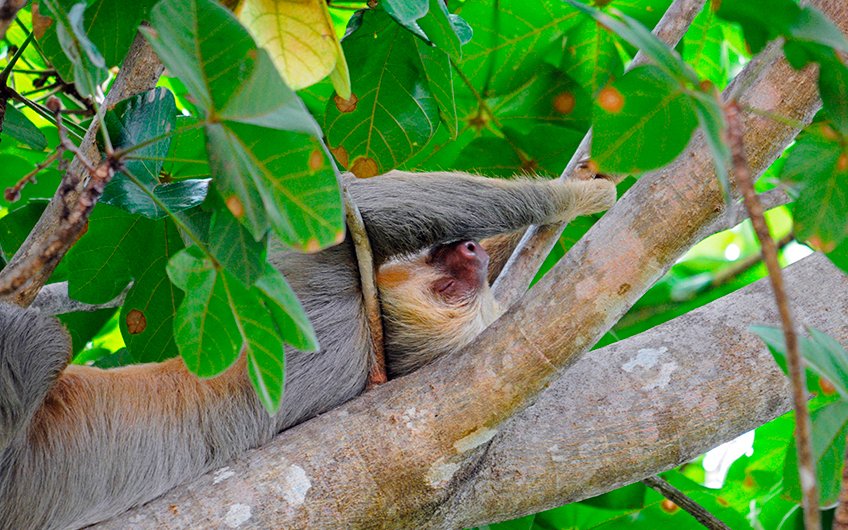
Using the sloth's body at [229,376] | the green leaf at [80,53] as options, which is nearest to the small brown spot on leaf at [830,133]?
the green leaf at [80,53]

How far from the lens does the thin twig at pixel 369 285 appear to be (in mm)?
3137

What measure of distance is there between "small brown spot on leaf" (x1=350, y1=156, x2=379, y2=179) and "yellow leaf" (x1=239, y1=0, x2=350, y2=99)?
55.5 inches

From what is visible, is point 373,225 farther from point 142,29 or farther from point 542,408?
point 142,29

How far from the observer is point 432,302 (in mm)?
4148

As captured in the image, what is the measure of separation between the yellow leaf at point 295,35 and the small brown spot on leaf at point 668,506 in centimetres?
277

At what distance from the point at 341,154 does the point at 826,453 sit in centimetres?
216

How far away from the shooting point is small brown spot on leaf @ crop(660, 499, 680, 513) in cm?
403

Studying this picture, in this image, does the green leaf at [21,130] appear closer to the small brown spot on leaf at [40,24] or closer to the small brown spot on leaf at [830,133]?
the small brown spot on leaf at [40,24]

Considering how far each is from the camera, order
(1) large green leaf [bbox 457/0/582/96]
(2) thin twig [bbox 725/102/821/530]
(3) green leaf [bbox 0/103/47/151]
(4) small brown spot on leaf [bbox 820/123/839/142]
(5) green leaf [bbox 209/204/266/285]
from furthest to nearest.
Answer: (1) large green leaf [bbox 457/0/582/96] < (3) green leaf [bbox 0/103/47/151] < (5) green leaf [bbox 209/204/266/285] < (4) small brown spot on leaf [bbox 820/123/839/142] < (2) thin twig [bbox 725/102/821/530]

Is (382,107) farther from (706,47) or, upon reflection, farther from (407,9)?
(706,47)

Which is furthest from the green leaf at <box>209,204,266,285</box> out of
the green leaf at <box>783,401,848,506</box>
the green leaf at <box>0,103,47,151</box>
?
the green leaf at <box>0,103,47,151</box>

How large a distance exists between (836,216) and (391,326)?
7.67ft

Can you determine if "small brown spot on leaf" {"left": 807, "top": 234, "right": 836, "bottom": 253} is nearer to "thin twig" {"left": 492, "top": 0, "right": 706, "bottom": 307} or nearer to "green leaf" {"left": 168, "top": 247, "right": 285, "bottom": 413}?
"green leaf" {"left": 168, "top": 247, "right": 285, "bottom": 413}

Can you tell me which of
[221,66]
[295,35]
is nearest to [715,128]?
[221,66]
